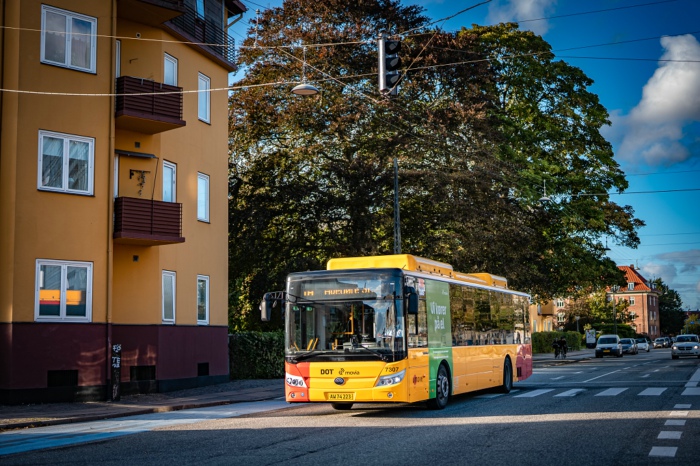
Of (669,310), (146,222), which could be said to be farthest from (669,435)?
(669,310)

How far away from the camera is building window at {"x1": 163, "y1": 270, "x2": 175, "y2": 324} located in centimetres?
2617

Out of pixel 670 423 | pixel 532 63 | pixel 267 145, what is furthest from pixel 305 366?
pixel 532 63

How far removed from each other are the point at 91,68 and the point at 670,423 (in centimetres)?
1709

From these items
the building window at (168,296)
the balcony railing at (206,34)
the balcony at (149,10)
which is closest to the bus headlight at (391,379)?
the building window at (168,296)

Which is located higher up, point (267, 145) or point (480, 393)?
point (267, 145)

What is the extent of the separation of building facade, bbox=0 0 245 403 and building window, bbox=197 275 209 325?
152 mm

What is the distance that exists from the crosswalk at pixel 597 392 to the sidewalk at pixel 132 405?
21.3ft

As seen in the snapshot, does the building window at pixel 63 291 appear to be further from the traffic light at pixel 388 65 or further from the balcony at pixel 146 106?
the traffic light at pixel 388 65

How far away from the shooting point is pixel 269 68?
36469 millimetres

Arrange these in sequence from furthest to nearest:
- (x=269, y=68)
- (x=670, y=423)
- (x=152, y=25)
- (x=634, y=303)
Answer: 1. (x=634, y=303)
2. (x=269, y=68)
3. (x=152, y=25)
4. (x=670, y=423)

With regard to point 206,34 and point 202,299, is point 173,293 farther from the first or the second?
point 206,34

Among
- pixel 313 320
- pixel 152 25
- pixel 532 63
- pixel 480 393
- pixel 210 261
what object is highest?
pixel 532 63

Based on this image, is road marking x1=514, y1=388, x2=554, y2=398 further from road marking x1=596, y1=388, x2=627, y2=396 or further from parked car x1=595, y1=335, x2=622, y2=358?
parked car x1=595, y1=335, x2=622, y2=358

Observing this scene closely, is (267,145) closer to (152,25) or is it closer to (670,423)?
(152,25)
